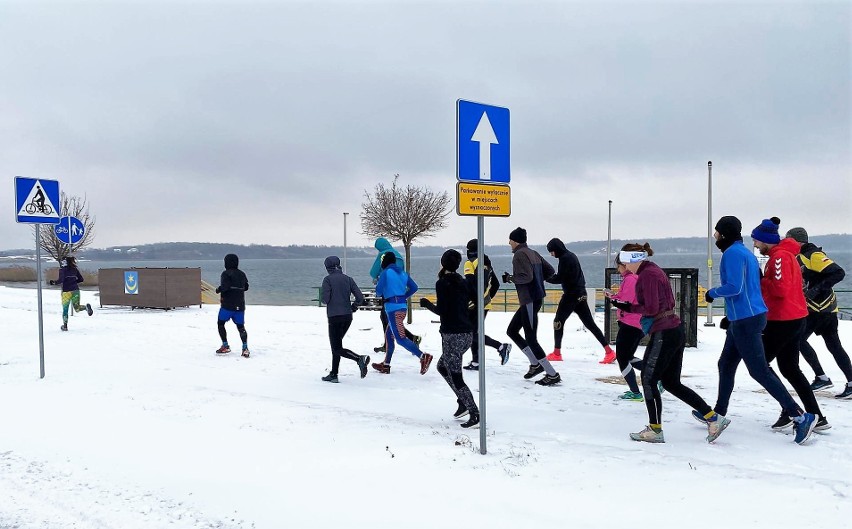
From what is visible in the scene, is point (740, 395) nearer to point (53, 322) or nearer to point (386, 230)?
point (386, 230)

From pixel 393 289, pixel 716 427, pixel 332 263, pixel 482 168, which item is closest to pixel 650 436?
pixel 716 427

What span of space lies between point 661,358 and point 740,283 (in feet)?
2.97

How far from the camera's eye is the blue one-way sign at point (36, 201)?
8430 mm

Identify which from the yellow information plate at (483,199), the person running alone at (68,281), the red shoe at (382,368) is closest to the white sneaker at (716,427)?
the yellow information plate at (483,199)

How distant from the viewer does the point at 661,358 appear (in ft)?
17.0

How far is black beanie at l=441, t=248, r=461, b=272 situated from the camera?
603 cm

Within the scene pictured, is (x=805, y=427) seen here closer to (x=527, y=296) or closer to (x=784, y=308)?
(x=784, y=308)

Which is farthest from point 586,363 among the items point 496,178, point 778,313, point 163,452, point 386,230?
point 386,230

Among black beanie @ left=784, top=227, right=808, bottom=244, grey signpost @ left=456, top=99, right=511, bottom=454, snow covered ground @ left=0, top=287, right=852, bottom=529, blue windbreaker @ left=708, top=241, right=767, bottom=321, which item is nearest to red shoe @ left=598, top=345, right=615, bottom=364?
snow covered ground @ left=0, top=287, right=852, bottom=529

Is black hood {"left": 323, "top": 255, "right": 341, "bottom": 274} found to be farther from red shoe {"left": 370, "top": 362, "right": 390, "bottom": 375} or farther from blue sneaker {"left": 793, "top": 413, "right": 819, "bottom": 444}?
blue sneaker {"left": 793, "top": 413, "right": 819, "bottom": 444}

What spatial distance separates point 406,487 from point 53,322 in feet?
52.3

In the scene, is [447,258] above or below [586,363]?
above

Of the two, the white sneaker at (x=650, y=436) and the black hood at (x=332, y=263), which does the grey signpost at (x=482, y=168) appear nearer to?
the white sneaker at (x=650, y=436)

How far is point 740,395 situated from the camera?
7086mm
